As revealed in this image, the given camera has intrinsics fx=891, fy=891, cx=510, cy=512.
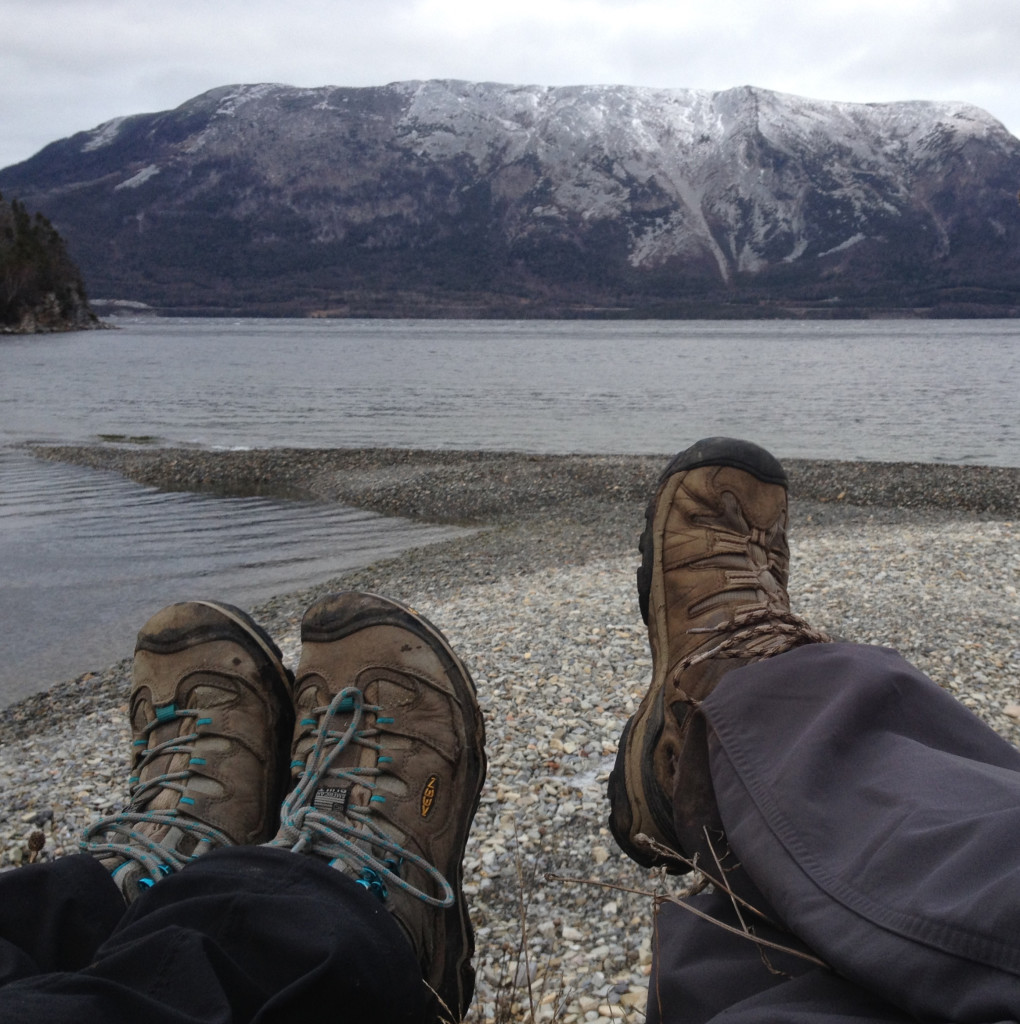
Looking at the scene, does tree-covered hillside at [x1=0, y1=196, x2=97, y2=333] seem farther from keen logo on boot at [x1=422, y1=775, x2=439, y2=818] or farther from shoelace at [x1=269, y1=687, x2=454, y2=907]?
keen logo on boot at [x1=422, y1=775, x2=439, y2=818]

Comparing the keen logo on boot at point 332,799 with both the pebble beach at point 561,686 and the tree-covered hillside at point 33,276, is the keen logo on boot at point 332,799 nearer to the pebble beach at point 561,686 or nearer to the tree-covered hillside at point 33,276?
the pebble beach at point 561,686

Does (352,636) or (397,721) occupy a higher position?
(352,636)

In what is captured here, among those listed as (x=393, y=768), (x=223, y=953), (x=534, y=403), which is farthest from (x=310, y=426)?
(x=223, y=953)

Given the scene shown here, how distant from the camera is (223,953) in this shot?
53.5 inches

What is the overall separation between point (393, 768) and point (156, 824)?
58 centimetres

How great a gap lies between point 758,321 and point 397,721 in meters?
183

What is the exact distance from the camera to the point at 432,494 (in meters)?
14.2

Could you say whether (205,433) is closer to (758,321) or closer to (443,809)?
(443,809)

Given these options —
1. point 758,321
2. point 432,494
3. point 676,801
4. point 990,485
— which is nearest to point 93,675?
point 676,801

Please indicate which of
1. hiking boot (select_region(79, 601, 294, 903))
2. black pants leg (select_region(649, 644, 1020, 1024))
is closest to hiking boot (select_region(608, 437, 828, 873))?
black pants leg (select_region(649, 644, 1020, 1024))

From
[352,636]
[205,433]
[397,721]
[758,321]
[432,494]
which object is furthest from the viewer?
[758,321]

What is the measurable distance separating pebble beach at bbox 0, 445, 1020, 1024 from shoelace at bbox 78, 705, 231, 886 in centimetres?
77

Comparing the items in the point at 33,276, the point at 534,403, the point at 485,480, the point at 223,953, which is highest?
the point at 33,276

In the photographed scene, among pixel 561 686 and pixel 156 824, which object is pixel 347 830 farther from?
pixel 561 686
